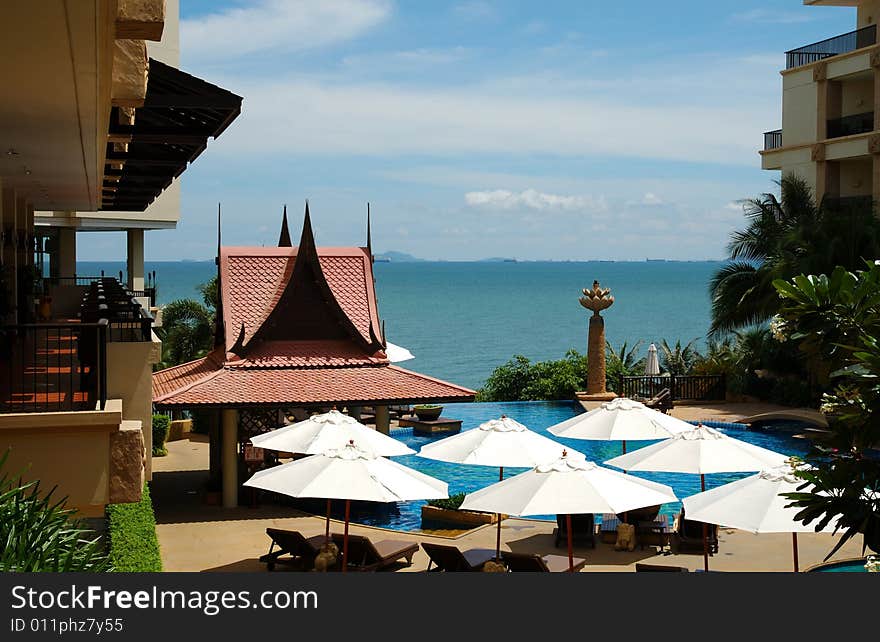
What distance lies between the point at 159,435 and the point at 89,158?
16725mm

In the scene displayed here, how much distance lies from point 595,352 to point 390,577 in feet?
108

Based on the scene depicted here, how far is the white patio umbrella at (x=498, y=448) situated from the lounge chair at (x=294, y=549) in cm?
252

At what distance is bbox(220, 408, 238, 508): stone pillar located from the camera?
75.4 feet

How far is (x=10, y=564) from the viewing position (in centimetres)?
809

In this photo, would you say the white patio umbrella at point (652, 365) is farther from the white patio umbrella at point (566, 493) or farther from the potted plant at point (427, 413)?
the white patio umbrella at point (566, 493)

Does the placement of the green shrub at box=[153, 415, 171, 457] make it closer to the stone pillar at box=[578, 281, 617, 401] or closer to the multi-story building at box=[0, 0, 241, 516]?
the multi-story building at box=[0, 0, 241, 516]

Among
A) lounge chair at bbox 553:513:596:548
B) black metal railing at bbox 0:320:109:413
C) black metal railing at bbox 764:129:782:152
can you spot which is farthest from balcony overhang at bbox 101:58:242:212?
black metal railing at bbox 764:129:782:152

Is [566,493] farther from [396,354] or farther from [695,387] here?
[695,387]

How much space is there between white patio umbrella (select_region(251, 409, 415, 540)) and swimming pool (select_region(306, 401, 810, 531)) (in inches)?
119

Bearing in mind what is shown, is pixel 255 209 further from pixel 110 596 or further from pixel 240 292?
pixel 110 596

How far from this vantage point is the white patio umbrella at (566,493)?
14.3 metres

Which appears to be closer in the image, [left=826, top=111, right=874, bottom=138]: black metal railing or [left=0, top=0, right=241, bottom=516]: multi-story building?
[left=0, top=0, right=241, bottom=516]: multi-story building

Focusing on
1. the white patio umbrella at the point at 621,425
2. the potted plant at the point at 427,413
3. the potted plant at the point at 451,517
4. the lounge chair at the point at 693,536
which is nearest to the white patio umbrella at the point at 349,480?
the lounge chair at the point at 693,536

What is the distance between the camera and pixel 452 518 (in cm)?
2139
